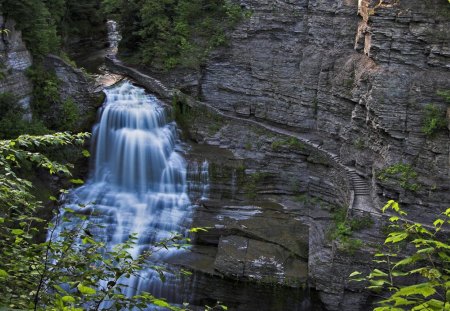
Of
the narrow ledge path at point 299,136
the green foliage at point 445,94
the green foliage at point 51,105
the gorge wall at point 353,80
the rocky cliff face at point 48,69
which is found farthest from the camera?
the green foliage at point 51,105

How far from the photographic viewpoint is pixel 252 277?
55.2 ft

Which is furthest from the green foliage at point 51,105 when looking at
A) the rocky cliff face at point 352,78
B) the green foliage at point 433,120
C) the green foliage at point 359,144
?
the green foliage at point 433,120

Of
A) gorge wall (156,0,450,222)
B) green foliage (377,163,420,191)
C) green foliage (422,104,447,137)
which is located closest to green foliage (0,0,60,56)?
gorge wall (156,0,450,222)

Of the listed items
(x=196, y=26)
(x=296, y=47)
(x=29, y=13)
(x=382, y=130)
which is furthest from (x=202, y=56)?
(x=382, y=130)

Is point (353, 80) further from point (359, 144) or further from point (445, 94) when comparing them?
point (445, 94)

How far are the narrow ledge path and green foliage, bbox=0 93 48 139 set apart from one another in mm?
7460

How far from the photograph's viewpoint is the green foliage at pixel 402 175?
18.2m

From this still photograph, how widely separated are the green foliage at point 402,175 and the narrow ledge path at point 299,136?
1.13 m

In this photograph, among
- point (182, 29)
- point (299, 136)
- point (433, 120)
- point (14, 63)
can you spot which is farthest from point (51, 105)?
point (433, 120)

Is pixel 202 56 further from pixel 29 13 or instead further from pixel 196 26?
pixel 29 13

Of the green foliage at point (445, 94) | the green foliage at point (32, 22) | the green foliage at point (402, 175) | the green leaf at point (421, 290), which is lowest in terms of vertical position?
the green foliage at point (402, 175)

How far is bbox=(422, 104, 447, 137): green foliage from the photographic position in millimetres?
17734

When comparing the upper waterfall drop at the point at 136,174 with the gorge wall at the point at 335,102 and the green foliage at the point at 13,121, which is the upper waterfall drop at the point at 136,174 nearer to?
the gorge wall at the point at 335,102

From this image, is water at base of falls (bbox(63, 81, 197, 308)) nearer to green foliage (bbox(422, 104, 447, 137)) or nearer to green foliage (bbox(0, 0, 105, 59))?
green foliage (bbox(0, 0, 105, 59))
